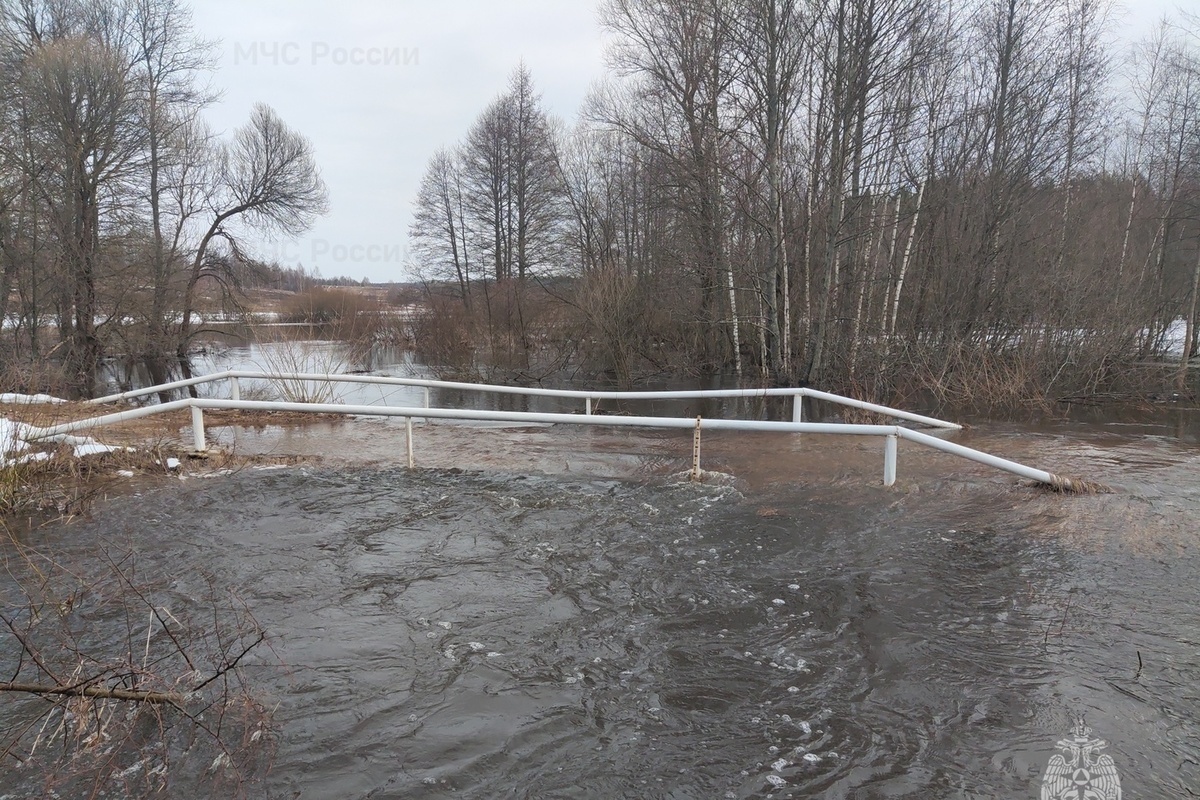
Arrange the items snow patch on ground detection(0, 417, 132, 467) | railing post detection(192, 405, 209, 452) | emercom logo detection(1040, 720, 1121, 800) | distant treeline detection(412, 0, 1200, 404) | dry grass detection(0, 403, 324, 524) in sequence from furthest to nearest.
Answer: distant treeline detection(412, 0, 1200, 404) → railing post detection(192, 405, 209, 452) → snow patch on ground detection(0, 417, 132, 467) → dry grass detection(0, 403, 324, 524) → emercom logo detection(1040, 720, 1121, 800)

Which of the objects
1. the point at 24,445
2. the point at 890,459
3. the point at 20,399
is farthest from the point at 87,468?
the point at 890,459

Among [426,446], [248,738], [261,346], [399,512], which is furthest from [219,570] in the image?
[261,346]

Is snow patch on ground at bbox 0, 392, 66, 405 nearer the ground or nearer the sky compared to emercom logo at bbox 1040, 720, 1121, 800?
nearer the sky

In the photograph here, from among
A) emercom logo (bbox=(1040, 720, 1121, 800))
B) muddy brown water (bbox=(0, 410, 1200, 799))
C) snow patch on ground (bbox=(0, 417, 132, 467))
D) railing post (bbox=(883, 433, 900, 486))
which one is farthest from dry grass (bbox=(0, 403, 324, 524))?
emercom logo (bbox=(1040, 720, 1121, 800))

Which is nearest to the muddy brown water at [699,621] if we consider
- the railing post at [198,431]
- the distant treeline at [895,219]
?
the railing post at [198,431]

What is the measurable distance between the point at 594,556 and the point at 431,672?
178 cm

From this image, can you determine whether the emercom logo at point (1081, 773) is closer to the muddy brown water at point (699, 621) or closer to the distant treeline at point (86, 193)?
the muddy brown water at point (699, 621)

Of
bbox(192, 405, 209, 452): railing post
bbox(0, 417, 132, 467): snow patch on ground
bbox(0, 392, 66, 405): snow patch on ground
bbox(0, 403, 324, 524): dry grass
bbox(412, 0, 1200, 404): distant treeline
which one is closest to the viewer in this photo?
bbox(0, 403, 324, 524): dry grass

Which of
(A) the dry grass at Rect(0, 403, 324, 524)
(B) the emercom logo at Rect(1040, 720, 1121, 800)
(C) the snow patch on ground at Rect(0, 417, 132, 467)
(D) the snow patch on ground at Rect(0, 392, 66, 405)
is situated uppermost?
(D) the snow patch on ground at Rect(0, 392, 66, 405)

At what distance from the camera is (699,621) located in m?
4.36

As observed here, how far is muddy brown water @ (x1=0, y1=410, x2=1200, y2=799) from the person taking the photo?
10.2 ft

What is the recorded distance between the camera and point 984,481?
7207mm

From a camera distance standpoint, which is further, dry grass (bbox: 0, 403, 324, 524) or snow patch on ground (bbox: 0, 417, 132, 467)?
snow patch on ground (bbox: 0, 417, 132, 467)

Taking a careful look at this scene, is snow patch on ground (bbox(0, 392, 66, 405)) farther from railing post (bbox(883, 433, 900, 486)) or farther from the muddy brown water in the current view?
railing post (bbox(883, 433, 900, 486))
